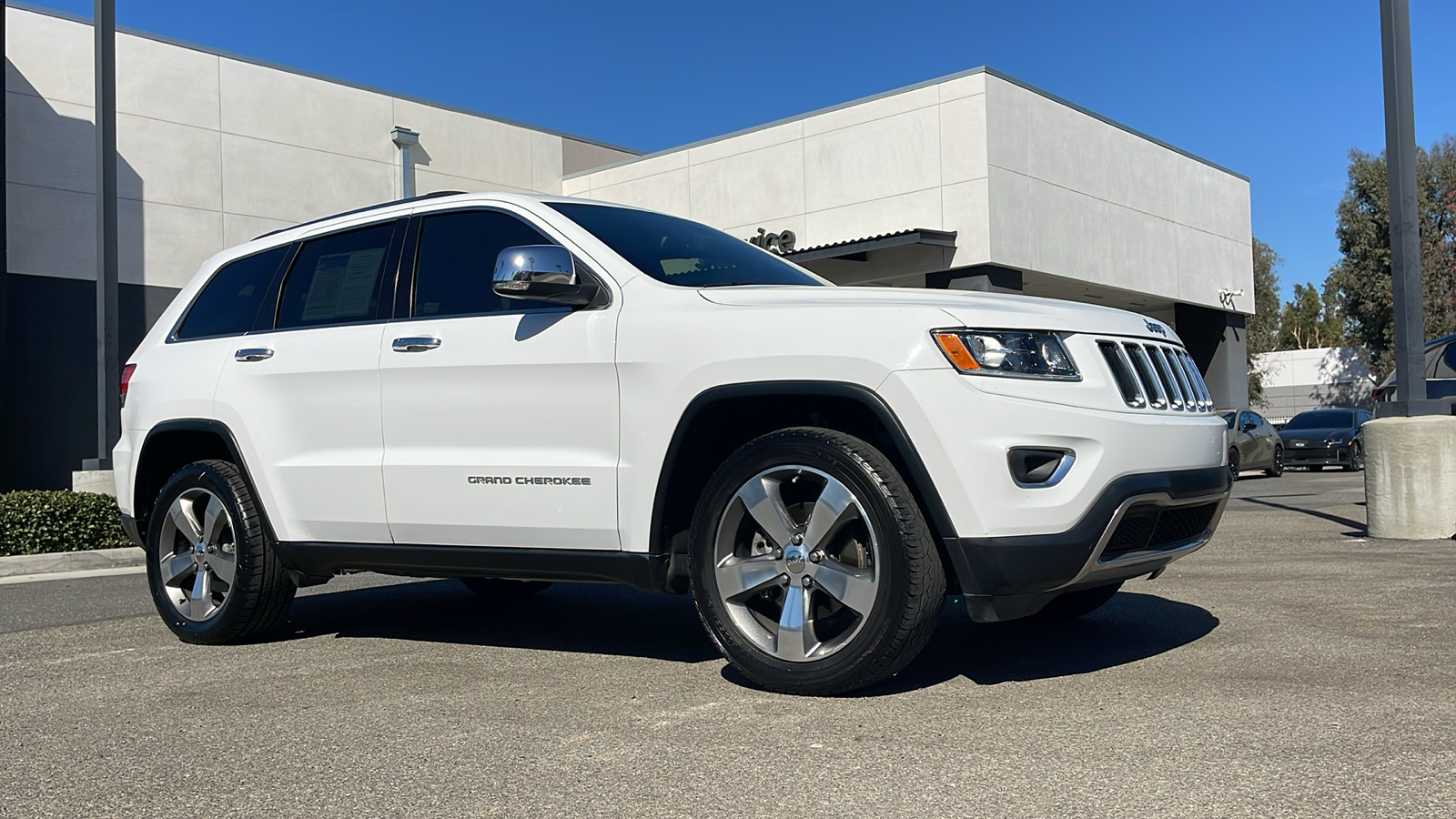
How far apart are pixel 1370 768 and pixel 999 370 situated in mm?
1491

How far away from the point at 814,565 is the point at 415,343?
76.3 inches

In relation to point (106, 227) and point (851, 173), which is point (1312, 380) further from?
point (106, 227)

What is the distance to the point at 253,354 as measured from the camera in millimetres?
5676

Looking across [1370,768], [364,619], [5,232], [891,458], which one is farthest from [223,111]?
[1370,768]

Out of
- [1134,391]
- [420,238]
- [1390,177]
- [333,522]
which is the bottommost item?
[333,522]

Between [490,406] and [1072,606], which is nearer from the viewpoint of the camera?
[490,406]

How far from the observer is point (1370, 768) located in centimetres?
311

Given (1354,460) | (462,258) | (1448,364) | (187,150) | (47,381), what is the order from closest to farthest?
(462,258)
(1448,364)
(47,381)
(187,150)
(1354,460)

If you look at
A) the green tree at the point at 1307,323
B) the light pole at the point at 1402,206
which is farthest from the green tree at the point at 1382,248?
the green tree at the point at 1307,323

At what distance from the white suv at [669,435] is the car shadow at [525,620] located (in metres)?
0.56

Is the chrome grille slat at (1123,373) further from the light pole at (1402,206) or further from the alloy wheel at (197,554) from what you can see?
the light pole at (1402,206)

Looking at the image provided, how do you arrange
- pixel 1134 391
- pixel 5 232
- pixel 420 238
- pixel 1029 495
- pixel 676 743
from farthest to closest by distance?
1. pixel 5 232
2. pixel 420 238
3. pixel 1134 391
4. pixel 1029 495
5. pixel 676 743

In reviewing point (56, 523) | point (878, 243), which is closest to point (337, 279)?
point (56, 523)

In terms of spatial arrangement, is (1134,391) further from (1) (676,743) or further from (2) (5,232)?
(2) (5,232)
